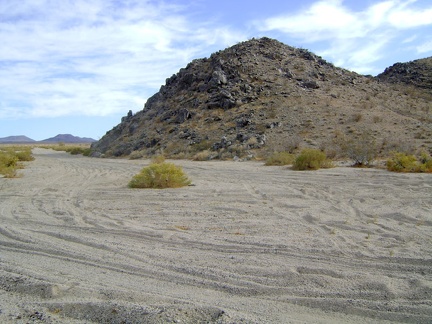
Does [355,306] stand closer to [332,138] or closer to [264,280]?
[264,280]

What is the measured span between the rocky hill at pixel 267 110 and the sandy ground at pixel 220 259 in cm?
1669

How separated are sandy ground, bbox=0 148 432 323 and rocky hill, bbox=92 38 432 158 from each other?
16.7m

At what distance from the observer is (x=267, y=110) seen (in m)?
36.6

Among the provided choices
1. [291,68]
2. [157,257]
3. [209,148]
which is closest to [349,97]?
[291,68]

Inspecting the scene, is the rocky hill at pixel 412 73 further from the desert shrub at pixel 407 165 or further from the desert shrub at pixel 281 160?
the desert shrub at pixel 407 165

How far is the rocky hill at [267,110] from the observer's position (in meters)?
29.7

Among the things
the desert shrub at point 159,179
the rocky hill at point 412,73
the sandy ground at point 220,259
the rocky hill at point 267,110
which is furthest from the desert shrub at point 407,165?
the rocky hill at point 412,73

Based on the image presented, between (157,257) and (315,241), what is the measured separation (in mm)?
2540

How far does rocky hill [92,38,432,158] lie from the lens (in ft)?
97.3

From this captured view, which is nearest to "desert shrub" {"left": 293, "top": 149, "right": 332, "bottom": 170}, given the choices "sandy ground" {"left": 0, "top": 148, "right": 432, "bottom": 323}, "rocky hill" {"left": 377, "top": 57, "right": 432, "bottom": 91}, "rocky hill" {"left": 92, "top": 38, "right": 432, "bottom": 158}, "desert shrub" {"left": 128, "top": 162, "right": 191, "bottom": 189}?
"rocky hill" {"left": 92, "top": 38, "right": 432, "bottom": 158}

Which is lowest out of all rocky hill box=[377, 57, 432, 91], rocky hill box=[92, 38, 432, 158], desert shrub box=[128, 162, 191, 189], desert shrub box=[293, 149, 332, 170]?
desert shrub box=[128, 162, 191, 189]

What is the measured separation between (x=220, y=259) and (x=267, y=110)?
31.6 meters

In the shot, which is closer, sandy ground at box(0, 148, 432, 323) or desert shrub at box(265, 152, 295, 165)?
sandy ground at box(0, 148, 432, 323)

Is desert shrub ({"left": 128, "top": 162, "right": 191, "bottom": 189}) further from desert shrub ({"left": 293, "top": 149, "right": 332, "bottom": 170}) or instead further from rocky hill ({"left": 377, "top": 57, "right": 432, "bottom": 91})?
rocky hill ({"left": 377, "top": 57, "right": 432, "bottom": 91})
